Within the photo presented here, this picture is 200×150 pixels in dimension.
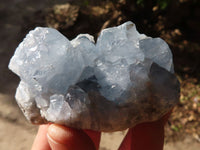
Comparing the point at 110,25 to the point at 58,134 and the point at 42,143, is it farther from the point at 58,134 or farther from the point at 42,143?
the point at 58,134

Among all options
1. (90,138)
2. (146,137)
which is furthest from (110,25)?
(90,138)

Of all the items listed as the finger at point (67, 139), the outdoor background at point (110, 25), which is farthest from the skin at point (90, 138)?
the outdoor background at point (110, 25)

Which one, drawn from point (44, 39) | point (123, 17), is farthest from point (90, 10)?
point (44, 39)

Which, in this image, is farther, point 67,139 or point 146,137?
point 146,137

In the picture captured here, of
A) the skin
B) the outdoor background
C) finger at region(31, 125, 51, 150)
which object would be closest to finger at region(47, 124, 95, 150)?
the skin

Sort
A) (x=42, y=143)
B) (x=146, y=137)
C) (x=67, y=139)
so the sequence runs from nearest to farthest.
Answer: (x=67, y=139) < (x=146, y=137) < (x=42, y=143)

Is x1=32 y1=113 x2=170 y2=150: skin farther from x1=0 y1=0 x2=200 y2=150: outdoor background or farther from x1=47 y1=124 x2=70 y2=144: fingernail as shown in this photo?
x1=0 y1=0 x2=200 y2=150: outdoor background

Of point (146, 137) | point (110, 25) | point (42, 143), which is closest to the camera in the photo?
point (146, 137)
